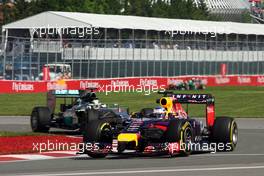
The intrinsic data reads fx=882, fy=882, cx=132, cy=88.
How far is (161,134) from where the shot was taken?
56.8ft

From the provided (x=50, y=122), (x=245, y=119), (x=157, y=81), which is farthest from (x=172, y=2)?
(x=50, y=122)

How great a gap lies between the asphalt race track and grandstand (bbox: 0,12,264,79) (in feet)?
113

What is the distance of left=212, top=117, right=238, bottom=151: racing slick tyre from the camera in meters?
18.7

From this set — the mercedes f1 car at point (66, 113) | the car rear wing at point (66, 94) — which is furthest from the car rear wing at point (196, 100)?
the car rear wing at point (66, 94)

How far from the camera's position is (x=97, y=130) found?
17.5 m

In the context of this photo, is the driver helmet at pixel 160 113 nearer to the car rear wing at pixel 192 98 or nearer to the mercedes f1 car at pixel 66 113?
the car rear wing at pixel 192 98

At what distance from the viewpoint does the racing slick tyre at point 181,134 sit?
670 inches

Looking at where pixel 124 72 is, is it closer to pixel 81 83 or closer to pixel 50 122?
pixel 81 83

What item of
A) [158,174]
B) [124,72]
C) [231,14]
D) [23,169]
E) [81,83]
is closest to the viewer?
[158,174]

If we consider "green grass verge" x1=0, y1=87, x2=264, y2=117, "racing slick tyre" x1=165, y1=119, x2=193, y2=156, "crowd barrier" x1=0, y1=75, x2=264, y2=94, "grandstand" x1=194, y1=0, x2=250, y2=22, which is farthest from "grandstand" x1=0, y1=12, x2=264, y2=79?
"grandstand" x1=194, y1=0, x2=250, y2=22

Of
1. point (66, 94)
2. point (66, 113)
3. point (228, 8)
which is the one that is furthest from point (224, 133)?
point (228, 8)

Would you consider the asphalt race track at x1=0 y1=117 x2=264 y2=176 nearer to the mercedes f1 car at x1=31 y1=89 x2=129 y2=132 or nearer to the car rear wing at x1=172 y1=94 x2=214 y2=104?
the car rear wing at x1=172 y1=94 x2=214 y2=104

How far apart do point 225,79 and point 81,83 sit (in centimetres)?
1917

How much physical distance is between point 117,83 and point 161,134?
136 ft
